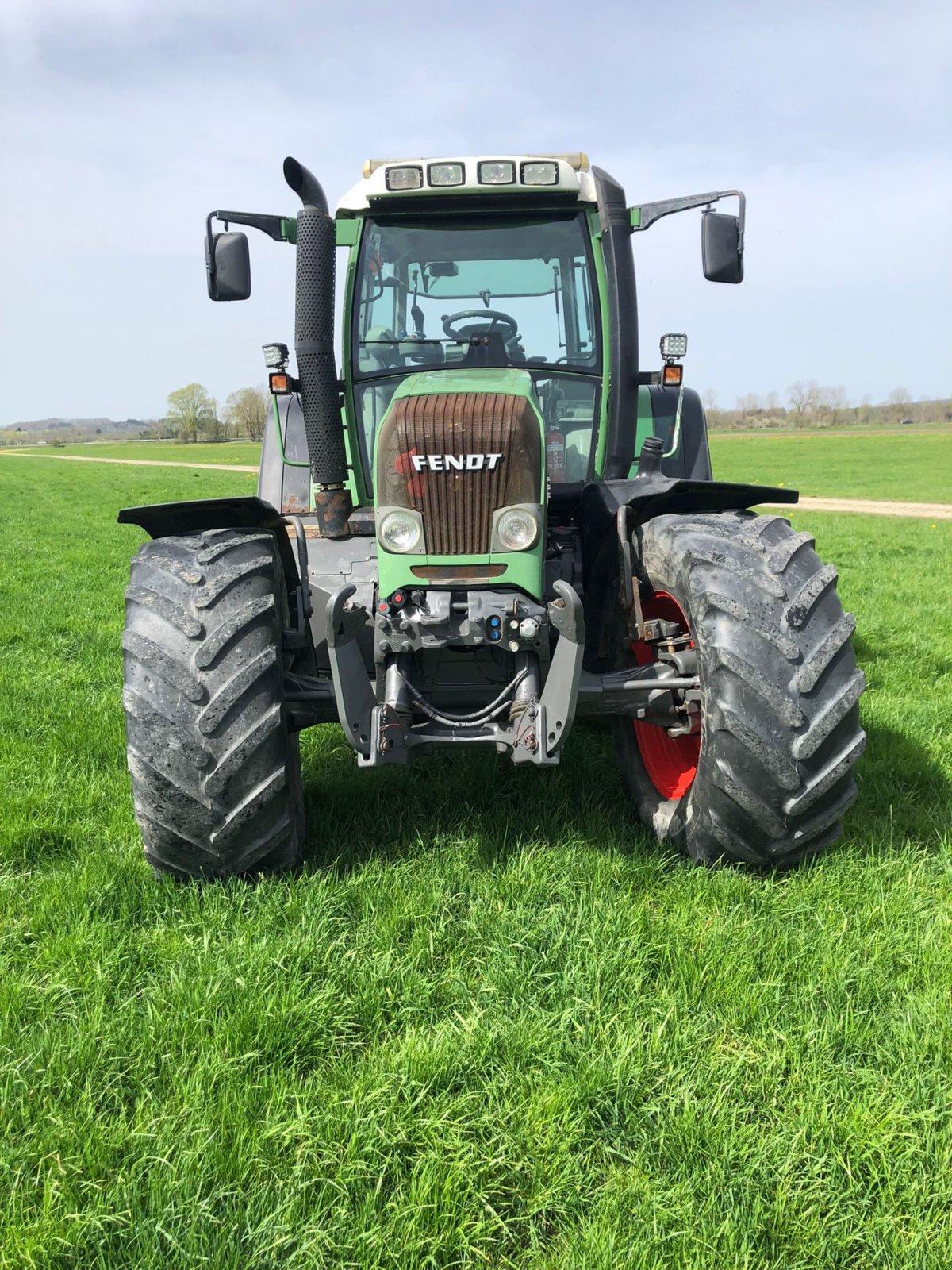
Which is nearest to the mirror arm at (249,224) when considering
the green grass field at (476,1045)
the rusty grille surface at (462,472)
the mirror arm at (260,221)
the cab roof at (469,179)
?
the mirror arm at (260,221)

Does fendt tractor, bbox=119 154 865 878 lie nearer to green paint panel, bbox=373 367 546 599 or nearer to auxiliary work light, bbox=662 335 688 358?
green paint panel, bbox=373 367 546 599


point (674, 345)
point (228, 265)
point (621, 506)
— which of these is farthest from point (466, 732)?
point (674, 345)

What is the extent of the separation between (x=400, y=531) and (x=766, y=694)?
1317 millimetres

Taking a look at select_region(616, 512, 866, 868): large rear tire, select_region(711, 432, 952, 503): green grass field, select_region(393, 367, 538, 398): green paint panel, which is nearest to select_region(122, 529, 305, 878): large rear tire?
select_region(393, 367, 538, 398): green paint panel

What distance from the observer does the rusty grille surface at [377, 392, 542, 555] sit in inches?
126

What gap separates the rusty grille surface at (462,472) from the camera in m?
3.19

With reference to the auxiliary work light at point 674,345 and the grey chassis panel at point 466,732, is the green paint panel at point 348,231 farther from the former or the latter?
the grey chassis panel at point 466,732

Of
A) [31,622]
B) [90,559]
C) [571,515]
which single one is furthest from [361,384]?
[90,559]

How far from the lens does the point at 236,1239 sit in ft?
6.06

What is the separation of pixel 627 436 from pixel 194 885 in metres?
2.64

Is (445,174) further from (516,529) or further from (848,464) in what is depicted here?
(848,464)

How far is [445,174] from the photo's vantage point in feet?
12.5

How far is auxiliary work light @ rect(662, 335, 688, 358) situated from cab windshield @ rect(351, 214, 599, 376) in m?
0.42

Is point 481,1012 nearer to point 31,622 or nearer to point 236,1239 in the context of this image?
point 236,1239
